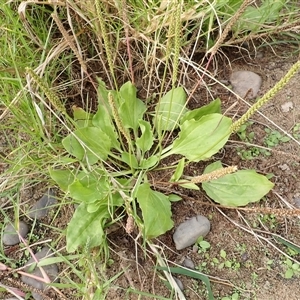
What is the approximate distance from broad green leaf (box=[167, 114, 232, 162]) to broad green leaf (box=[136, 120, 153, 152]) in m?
0.07

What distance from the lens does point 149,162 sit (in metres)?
1.51

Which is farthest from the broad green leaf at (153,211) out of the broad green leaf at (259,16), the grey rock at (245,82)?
the broad green leaf at (259,16)

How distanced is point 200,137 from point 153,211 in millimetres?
303

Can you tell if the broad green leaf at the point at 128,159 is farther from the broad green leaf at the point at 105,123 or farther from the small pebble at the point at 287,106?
the small pebble at the point at 287,106

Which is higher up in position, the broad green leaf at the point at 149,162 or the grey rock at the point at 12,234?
the broad green leaf at the point at 149,162

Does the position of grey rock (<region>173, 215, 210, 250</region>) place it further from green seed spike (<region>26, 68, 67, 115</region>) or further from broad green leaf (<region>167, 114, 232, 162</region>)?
green seed spike (<region>26, 68, 67, 115</region>)

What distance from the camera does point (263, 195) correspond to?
4.74ft

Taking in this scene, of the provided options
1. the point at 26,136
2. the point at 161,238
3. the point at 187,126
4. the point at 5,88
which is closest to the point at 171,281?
the point at 161,238

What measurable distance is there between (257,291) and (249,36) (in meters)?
0.90

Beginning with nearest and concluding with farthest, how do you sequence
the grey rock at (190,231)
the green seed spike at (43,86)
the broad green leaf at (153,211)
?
1. the green seed spike at (43,86)
2. the broad green leaf at (153,211)
3. the grey rock at (190,231)

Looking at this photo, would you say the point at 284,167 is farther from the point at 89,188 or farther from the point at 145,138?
the point at 89,188

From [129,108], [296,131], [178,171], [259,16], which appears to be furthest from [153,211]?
[259,16]

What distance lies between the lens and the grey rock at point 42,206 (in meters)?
1.57

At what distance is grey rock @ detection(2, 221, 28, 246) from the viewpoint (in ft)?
5.04
